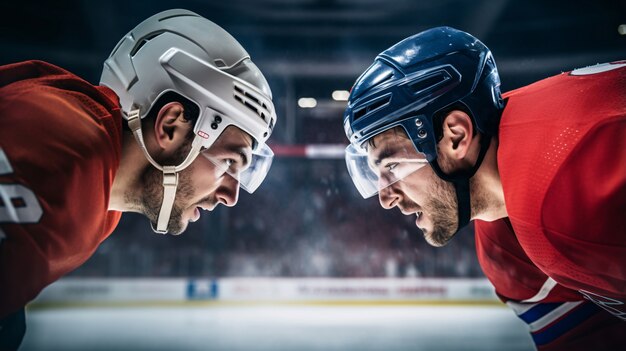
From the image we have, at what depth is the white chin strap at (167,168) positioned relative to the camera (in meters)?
1.25

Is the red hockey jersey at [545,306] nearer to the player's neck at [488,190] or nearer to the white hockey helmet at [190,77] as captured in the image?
the player's neck at [488,190]

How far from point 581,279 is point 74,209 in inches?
44.9

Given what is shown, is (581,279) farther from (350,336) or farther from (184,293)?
(184,293)

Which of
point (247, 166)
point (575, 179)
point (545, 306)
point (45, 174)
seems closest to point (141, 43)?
point (247, 166)

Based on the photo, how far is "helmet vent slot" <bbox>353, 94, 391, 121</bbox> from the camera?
1.28 metres

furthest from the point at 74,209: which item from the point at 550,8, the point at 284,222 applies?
the point at 284,222

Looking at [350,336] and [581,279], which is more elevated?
[581,279]

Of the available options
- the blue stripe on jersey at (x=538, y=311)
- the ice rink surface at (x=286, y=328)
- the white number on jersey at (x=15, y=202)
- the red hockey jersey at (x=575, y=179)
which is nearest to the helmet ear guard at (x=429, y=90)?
the red hockey jersey at (x=575, y=179)

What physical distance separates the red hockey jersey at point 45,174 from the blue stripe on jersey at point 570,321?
1.40 meters

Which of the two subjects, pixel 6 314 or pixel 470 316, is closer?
pixel 6 314

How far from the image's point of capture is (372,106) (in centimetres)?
131

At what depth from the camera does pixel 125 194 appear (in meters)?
1.36

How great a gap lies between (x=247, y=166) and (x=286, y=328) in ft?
8.68

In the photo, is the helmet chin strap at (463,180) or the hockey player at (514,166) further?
the helmet chin strap at (463,180)
